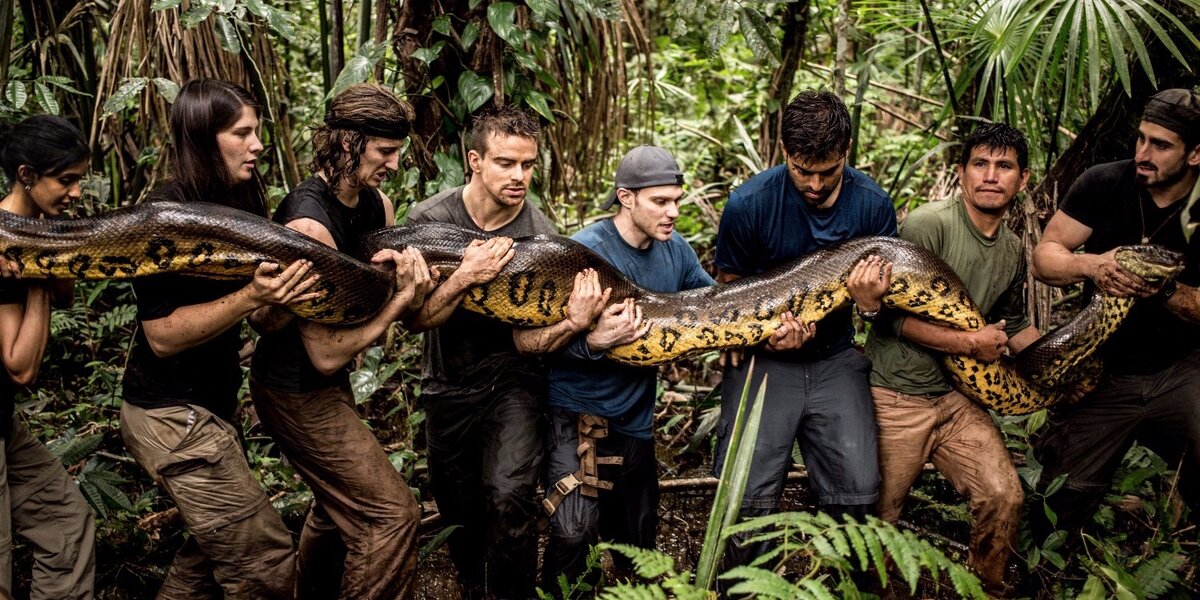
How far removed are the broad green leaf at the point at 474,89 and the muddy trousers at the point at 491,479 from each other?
73.2 inches

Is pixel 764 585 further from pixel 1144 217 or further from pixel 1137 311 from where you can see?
pixel 1144 217

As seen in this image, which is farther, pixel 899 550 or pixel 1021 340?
pixel 1021 340

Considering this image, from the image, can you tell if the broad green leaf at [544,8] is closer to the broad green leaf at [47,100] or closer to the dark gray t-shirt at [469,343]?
the dark gray t-shirt at [469,343]

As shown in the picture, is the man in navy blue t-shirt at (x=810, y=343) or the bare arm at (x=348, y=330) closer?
the bare arm at (x=348, y=330)

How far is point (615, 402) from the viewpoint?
4699 millimetres

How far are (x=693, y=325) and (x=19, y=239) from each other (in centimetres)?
309

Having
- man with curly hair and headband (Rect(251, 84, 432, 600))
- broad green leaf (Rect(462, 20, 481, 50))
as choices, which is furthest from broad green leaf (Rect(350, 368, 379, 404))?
broad green leaf (Rect(462, 20, 481, 50))

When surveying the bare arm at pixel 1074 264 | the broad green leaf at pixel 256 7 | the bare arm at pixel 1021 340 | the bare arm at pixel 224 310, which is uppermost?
the broad green leaf at pixel 256 7

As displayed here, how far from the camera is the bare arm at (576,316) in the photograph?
14.7 ft

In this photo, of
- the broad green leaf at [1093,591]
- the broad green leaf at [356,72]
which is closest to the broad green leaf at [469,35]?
the broad green leaf at [356,72]

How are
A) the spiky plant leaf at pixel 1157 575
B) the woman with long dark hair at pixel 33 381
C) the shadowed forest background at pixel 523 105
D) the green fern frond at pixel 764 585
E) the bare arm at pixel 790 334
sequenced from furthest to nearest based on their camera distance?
the shadowed forest background at pixel 523 105
the bare arm at pixel 790 334
the spiky plant leaf at pixel 1157 575
the woman with long dark hair at pixel 33 381
the green fern frond at pixel 764 585

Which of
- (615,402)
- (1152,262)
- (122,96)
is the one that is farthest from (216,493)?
(1152,262)

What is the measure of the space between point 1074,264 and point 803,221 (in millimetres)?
1383

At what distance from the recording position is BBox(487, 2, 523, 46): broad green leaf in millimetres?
5145
